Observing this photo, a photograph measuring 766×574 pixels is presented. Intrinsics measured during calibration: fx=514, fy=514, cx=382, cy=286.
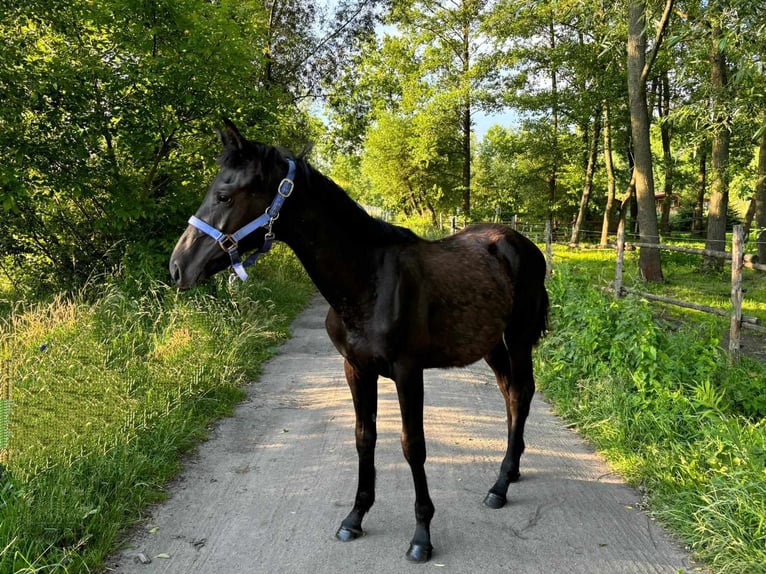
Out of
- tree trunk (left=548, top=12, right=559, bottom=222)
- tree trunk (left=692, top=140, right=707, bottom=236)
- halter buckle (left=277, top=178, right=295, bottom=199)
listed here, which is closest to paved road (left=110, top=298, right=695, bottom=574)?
halter buckle (left=277, top=178, right=295, bottom=199)

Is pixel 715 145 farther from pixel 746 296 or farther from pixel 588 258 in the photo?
pixel 588 258

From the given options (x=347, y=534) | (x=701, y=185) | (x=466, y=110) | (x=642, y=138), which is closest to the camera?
(x=347, y=534)

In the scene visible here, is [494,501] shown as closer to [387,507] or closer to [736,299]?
[387,507]

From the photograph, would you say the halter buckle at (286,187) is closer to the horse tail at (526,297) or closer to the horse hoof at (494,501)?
the horse tail at (526,297)

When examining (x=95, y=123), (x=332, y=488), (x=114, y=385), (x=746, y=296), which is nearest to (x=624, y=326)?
(x=332, y=488)

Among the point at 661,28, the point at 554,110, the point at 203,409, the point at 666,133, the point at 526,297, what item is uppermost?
the point at 554,110

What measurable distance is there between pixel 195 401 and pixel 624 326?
4100mm

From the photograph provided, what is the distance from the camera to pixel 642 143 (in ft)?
36.5

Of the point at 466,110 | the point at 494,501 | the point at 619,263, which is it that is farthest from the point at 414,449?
the point at 466,110

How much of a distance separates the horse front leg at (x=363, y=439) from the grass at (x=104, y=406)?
1244mm

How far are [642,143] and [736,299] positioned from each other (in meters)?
7.27

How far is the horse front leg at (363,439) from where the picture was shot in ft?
9.14

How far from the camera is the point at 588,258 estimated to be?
1680 centimetres

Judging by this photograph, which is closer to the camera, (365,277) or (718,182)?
(365,277)
